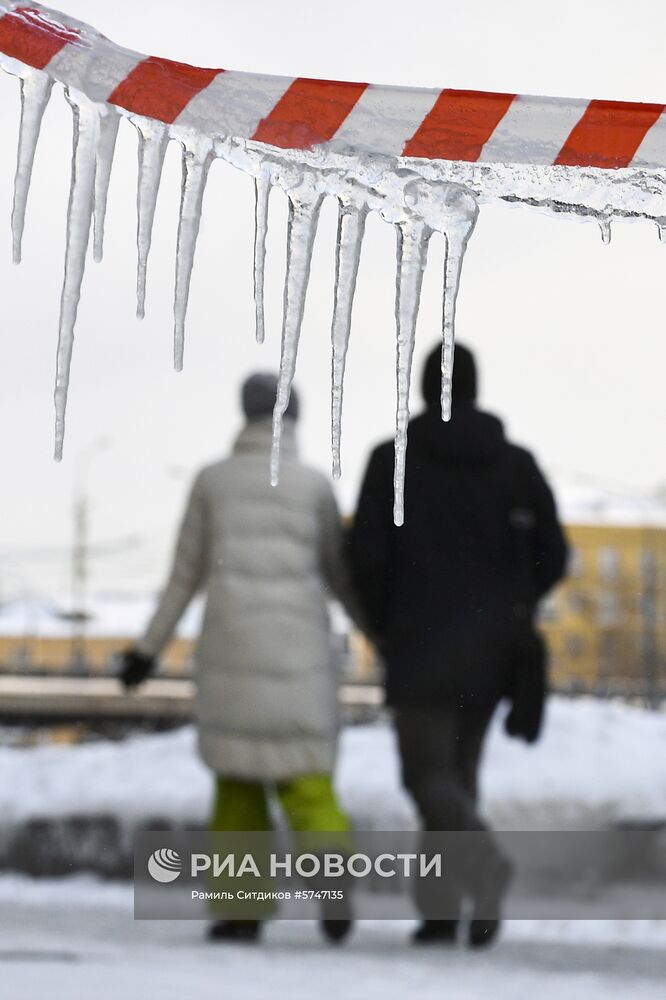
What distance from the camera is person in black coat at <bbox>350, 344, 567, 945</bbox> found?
2332 mm

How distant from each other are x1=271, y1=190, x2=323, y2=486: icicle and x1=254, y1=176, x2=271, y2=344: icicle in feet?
0.12

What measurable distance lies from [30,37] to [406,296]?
0.49 m

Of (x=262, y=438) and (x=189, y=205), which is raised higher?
(x=189, y=205)

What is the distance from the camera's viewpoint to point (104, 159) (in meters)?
1.86

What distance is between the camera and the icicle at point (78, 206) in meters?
1.85

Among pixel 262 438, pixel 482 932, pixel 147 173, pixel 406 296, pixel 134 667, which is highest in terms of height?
pixel 147 173

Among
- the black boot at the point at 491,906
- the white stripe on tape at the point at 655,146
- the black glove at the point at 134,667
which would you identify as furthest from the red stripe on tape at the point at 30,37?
the black boot at the point at 491,906

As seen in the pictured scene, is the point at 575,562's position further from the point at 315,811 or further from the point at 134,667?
the point at 134,667

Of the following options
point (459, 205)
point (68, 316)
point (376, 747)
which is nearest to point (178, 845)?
point (376, 747)

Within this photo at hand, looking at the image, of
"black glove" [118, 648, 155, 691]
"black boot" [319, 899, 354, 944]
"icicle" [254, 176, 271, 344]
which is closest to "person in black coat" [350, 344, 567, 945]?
"black boot" [319, 899, 354, 944]

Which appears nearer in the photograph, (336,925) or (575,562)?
(336,925)

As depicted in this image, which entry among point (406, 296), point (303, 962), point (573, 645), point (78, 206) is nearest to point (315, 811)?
point (303, 962)

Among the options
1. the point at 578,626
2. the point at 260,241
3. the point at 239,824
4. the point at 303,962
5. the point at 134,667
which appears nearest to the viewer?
the point at 260,241

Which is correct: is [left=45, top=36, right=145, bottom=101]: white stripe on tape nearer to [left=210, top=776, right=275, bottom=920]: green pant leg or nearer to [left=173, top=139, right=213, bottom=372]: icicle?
[left=173, top=139, right=213, bottom=372]: icicle
